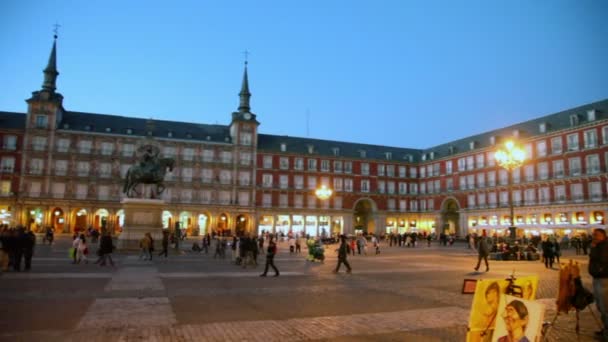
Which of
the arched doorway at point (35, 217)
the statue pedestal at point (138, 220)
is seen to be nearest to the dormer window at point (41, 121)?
the arched doorway at point (35, 217)

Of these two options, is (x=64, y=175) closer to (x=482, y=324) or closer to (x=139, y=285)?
(x=139, y=285)

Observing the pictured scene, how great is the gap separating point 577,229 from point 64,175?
61.2m

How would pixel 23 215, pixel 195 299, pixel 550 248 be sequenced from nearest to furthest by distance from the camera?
pixel 195 299 → pixel 550 248 → pixel 23 215

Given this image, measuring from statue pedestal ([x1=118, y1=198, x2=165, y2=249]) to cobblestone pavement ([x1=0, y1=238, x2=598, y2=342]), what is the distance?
918 cm

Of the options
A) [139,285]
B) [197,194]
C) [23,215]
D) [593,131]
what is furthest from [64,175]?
[593,131]

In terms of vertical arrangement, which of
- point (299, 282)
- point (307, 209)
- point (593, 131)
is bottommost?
point (299, 282)

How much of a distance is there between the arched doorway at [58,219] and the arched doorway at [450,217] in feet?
176

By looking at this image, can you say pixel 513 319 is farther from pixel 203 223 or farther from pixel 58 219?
pixel 58 219

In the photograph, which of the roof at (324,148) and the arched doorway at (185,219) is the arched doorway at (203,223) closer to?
the arched doorway at (185,219)

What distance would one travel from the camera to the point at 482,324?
415 centimetres

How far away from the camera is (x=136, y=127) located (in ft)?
197

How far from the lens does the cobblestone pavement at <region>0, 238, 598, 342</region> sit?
650 centimetres

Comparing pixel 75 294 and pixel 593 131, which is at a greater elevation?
pixel 593 131

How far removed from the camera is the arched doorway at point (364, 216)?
68750mm
